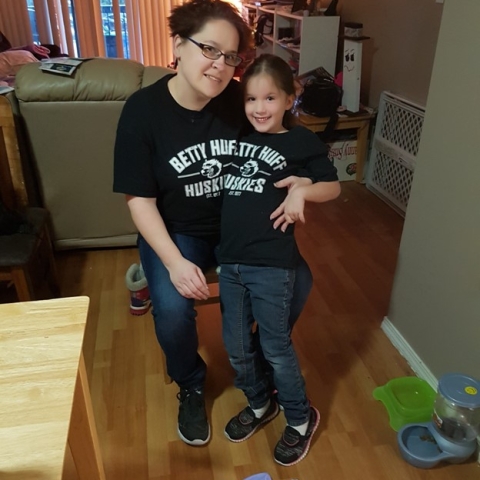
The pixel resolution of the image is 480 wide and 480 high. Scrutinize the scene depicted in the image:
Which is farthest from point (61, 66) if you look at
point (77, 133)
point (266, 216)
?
point (266, 216)

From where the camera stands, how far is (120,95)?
6.71ft

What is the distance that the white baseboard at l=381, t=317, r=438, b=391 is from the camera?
1.66 m

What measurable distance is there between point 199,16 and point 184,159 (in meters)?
0.35

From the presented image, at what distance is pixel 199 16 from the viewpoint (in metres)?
1.19

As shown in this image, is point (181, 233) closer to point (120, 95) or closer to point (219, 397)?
point (219, 397)

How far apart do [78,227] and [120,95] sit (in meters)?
0.66

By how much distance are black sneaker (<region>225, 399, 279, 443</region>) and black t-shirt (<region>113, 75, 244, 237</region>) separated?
0.62 meters

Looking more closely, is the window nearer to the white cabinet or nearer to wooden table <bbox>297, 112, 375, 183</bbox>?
the white cabinet

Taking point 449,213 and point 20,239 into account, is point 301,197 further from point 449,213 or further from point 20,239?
point 20,239

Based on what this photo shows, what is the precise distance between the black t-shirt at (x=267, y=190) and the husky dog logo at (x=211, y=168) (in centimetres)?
6

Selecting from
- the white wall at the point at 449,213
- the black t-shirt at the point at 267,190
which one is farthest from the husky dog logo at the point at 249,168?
the white wall at the point at 449,213

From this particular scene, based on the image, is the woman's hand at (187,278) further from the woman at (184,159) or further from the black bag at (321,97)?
the black bag at (321,97)

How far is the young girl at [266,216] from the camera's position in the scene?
50.3 inches

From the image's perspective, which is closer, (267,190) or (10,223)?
(267,190)
